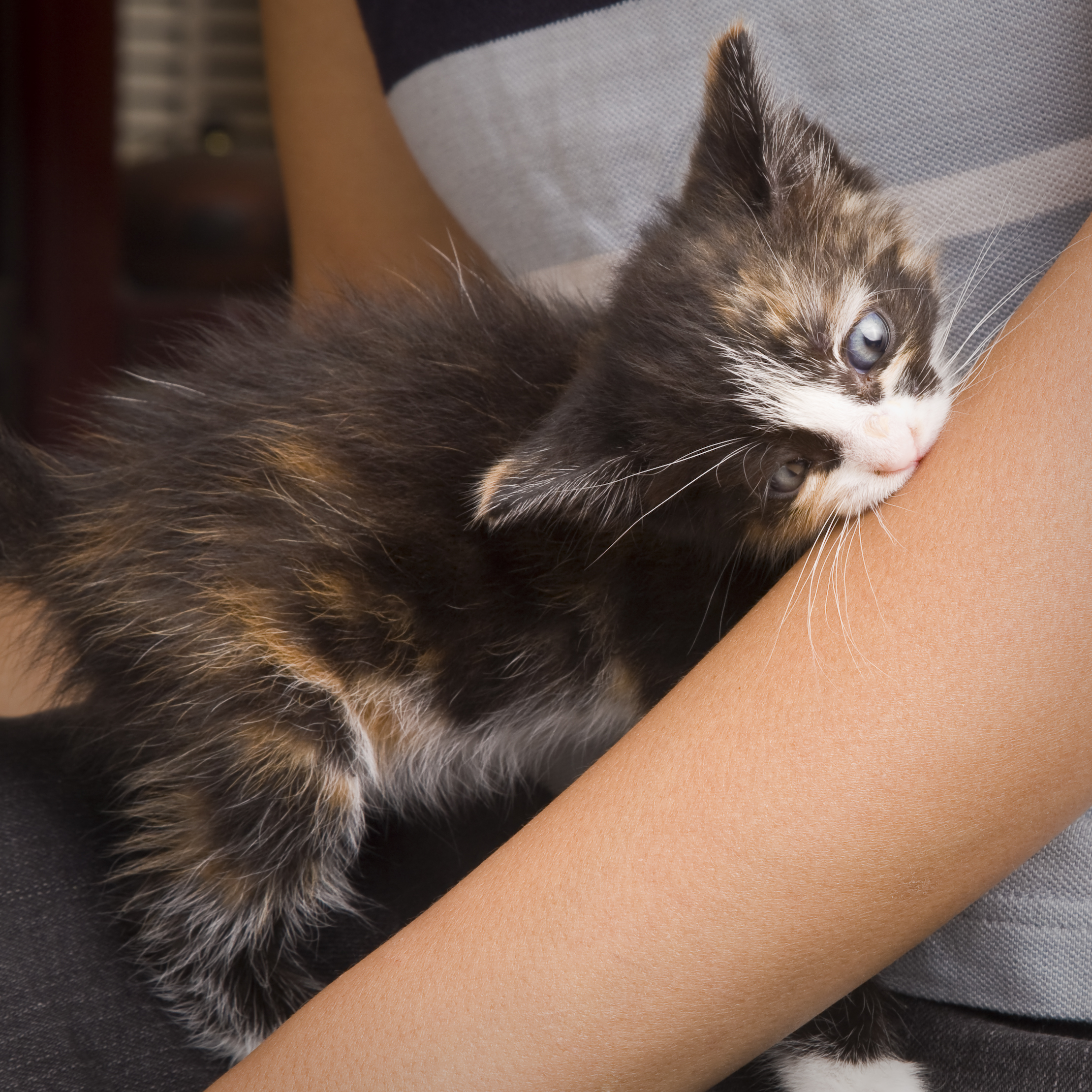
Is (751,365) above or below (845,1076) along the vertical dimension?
above

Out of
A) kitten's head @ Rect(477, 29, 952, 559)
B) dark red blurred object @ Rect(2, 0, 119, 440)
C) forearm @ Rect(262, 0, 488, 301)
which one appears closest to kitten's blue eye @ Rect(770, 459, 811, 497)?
kitten's head @ Rect(477, 29, 952, 559)

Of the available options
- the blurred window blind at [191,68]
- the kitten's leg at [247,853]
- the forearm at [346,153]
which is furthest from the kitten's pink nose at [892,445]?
the blurred window blind at [191,68]

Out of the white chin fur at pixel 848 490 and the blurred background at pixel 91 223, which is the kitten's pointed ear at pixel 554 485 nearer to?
the white chin fur at pixel 848 490

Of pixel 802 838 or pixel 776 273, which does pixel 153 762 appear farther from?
pixel 776 273

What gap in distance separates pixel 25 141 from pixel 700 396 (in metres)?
2.51

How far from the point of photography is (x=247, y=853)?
37.8 inches

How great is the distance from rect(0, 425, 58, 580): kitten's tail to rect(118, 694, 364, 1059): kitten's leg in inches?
10.4

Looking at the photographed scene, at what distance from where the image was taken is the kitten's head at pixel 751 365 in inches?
34.4

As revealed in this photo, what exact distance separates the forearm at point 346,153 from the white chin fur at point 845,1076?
100 centimetres

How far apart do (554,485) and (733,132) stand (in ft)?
1.21

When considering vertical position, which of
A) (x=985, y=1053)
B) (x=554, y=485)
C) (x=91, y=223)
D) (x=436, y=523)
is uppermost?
(x=554, y=485)

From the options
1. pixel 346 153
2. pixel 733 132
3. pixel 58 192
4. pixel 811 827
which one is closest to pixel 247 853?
pixel 811 827

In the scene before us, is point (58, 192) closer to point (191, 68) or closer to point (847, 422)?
point (191, 68)

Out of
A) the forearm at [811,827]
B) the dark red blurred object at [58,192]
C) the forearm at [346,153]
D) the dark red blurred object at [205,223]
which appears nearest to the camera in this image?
the forearm at [811,827]
